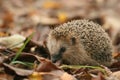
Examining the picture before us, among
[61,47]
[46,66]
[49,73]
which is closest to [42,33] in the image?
[61,47]

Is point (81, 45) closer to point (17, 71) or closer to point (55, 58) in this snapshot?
point (55, 58)

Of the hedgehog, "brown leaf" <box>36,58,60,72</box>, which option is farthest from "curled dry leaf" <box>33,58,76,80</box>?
the hedgehog

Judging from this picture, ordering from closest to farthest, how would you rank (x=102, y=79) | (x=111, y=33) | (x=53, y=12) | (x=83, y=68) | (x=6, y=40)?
(x=102, y=79) < (x=83, y=68) < (x=6, y=40) < (x=111, y=33) < (x=53, y=12)

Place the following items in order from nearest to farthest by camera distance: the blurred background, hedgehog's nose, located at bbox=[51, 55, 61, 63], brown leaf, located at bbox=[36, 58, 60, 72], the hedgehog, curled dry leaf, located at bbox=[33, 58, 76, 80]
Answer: curled dry leaf, located at bbox=[33, 58, 76, 80] < brown leaf, located at bbox=[36, 58, 60, 72] < hedgehog's nose, located at bbox=[51, 55, 61, 63] < the hedgehog < the blurred background

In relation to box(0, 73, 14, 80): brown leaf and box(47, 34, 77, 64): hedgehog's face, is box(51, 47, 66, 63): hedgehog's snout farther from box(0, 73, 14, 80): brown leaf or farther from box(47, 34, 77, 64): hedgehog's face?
box(0, 73, 14, 80): brown leaf

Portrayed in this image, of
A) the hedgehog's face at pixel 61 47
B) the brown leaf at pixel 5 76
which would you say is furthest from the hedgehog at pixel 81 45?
the brown leaf at pixel 5 76

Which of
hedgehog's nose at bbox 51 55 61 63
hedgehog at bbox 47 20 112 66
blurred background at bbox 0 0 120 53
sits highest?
blurred background at bbox 0 0 120 53

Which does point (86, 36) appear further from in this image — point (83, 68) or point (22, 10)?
point (22, 10)

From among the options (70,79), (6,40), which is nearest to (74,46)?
(6,40)

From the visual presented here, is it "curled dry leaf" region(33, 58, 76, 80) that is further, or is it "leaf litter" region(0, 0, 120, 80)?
"leaf litter" region(0, 0, 120, 80)
